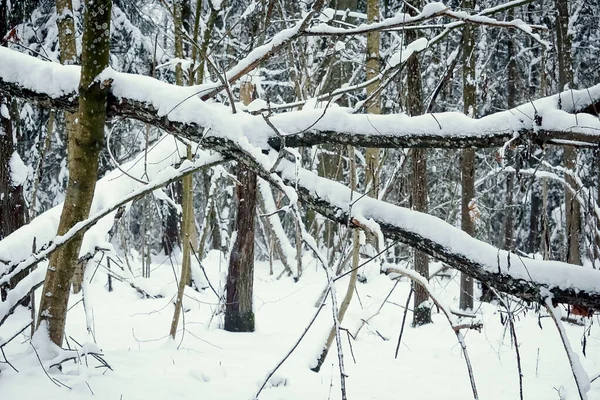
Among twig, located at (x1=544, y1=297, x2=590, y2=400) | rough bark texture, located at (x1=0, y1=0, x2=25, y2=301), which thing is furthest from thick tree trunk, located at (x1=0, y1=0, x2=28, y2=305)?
twig, located at (x1=544, y1=297, x2=590, y2=400)

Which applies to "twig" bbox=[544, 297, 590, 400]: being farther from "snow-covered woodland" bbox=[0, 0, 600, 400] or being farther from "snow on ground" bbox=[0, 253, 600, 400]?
"snow on ground" bbox=[0, 253, 600, 400]

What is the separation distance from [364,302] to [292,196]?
280 inches

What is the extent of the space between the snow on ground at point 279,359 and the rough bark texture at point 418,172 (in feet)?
1.10

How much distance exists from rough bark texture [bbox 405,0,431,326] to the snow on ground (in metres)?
0.34

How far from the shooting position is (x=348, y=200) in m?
2.69

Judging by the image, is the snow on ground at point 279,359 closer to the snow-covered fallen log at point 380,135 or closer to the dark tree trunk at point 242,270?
the dark tree trunk at point 242,270

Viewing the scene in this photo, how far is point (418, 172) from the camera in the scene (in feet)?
23.2

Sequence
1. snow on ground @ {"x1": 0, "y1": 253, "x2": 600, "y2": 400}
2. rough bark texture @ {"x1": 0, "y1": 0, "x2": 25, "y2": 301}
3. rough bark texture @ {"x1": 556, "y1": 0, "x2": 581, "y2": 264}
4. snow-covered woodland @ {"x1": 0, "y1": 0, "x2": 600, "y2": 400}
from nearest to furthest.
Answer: snow-covered woodland @ {"x1": 0, "y1": 0, "x2": 600, "y2": 400} < snow on ground @ {"x1": 0, "y1": 253, "x2": 600, "y2": 400} < rough bark texture @ {"x1": 0, "y1": 0, "x2": 25, "y2": 301} < rough bark texture @ {"x1": 556, "y1": 0, "x2": 581, "y2": 264}

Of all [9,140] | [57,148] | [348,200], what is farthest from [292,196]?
[57,148]

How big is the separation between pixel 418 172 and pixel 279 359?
3442 millimetres

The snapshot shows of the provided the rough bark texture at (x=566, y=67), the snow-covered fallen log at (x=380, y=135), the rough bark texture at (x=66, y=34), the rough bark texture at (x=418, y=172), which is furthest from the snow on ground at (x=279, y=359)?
the rough bark texture at (x=566, y=67)

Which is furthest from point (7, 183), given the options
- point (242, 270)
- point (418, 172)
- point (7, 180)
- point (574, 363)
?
point (574, 363)

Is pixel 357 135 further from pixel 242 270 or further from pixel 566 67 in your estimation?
pixel 566 67

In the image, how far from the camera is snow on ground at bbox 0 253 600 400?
143 inches
